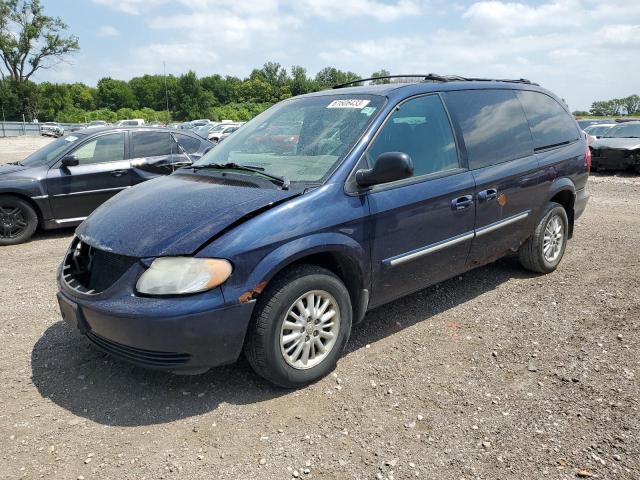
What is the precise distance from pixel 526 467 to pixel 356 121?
237 centimetres

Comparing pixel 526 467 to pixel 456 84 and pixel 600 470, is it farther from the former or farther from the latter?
pixel 456 84

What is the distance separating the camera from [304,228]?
119 inches

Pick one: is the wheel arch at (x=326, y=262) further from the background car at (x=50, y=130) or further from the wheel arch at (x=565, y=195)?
the background car at (x=50, y=130)

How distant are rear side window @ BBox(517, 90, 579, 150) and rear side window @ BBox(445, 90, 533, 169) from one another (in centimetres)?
14

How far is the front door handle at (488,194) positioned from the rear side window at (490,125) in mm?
211

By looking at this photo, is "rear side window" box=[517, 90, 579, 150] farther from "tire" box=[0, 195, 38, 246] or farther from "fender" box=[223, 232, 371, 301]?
"tire" box=[0, 195, 38, 246]

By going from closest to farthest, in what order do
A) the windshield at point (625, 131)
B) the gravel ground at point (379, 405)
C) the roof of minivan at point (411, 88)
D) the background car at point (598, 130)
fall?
1. the gravel ground at point (379, 405)
2. the roof of minivan at point (411, 88)
3. the windshield at point (625, 131)
4. the background car at point (598, 130)

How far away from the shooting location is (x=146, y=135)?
7.91 meters

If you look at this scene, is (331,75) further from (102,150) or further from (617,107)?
(102,150)

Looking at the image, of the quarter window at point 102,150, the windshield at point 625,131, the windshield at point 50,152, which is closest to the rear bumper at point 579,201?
the quarter window at point 102,150

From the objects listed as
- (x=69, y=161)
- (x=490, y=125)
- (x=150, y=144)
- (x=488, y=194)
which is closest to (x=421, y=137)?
(x=488, y=194)

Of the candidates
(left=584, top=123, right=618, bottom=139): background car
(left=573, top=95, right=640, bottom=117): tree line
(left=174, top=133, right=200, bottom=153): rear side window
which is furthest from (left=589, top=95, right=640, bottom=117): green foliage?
(left=174, top=133, right=200, bottom=153): rear side window

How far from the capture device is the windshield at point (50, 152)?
24.0 feet

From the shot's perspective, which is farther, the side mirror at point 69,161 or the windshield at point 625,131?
the windshield at point 625,131
